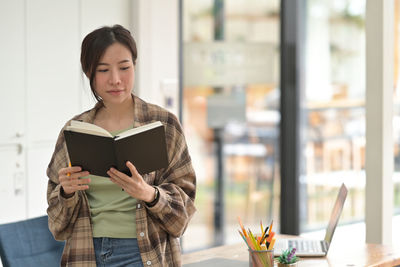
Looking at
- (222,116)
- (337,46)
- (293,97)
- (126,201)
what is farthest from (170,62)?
(126,201)

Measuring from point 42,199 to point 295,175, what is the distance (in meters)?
1.92

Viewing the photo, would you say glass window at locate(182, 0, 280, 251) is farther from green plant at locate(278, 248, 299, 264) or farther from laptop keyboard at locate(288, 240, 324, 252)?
green plant at locate(278, 248, 299, 264)

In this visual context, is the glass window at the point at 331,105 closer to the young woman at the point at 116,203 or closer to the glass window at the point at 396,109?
the glass window at the point at 396,109

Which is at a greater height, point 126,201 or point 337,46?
point 337,46

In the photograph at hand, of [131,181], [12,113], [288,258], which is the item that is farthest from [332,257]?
[12,113]

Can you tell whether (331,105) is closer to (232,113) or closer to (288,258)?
(232,113)

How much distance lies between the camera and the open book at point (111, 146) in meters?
1.96

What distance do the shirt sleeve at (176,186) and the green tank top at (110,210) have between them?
0.24 feet

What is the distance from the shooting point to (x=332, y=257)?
279 cm

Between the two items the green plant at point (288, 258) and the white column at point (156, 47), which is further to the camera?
the white column at point (156, 47)

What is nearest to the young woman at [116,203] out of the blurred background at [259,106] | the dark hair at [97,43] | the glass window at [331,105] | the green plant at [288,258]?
the dark hair at [97,43]

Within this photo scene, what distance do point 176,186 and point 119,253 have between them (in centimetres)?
26

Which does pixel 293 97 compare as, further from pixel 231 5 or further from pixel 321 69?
pixel 231 5

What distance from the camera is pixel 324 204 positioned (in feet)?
17.0
